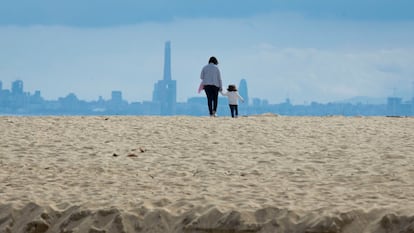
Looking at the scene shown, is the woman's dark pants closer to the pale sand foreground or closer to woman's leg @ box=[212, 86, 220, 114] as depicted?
woman's leg @ box=[212, 86, 220, 114]

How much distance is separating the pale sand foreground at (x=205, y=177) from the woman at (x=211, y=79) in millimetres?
1746

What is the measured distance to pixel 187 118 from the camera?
21.5 meters

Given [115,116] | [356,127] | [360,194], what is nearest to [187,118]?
[115,116]

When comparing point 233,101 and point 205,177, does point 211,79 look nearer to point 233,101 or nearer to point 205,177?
point 233,101

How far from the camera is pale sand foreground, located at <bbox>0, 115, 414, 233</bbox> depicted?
432 inches

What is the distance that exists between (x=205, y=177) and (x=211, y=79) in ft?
27.6

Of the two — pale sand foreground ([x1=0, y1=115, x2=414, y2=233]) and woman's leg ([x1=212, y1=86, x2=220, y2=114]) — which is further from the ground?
woman's leg ([x1=212, y1=86, x2=220, y2=114])

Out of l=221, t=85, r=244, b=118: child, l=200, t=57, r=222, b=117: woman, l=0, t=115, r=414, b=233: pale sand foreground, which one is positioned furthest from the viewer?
l=221, t=85, r=244, b=118: child

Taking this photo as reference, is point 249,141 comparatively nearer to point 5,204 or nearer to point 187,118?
point 187,118

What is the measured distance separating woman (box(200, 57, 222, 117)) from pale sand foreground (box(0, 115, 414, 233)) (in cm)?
175

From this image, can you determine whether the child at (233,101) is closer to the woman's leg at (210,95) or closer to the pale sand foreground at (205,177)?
the woman's leg at (210,95)

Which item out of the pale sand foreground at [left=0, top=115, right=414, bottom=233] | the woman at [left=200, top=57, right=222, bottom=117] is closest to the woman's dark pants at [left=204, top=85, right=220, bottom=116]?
the woman at [left=200, top=57, right=222, bottom=117]

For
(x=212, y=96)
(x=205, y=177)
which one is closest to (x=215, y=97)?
(x=212, y=96)

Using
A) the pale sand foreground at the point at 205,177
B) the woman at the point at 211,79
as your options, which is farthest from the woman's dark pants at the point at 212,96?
the pale sand foreground at the point at 205,177
